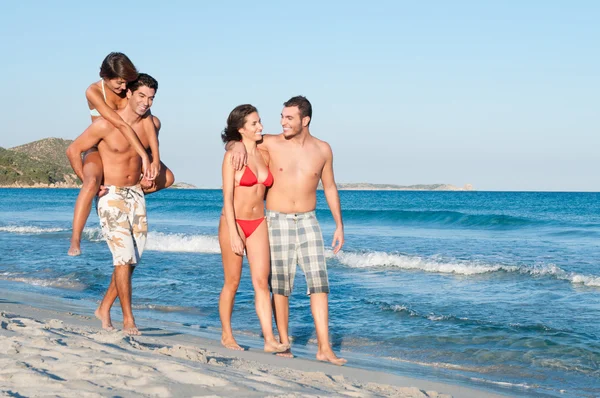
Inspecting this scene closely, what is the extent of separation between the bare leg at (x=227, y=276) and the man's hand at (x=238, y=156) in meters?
0.50

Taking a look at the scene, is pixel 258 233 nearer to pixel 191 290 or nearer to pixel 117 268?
pixel 117 268

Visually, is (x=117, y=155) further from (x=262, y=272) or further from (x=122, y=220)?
(x=262, y=272)

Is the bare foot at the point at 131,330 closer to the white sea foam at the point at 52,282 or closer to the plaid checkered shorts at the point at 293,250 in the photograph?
the plaid checkered shorts at the point at 293,250

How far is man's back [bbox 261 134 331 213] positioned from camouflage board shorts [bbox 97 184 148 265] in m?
1.07

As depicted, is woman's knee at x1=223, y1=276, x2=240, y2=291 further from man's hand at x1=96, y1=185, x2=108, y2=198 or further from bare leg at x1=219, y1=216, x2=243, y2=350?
man's hand at x1=96, y1=185, x2=108, y2=198

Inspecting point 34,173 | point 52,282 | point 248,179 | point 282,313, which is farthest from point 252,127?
point 34,173

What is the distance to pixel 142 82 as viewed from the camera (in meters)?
5.80

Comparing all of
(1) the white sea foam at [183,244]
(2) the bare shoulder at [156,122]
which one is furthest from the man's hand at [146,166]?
(1) the white sea foam at [183,244]

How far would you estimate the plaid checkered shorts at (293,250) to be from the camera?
586 cm

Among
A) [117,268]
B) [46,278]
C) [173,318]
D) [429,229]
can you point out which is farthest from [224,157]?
[429,229]

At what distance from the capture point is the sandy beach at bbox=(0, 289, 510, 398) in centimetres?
365

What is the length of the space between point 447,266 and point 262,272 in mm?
9185

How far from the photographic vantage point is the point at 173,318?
872 centimetres

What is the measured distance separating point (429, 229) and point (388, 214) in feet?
28.6
